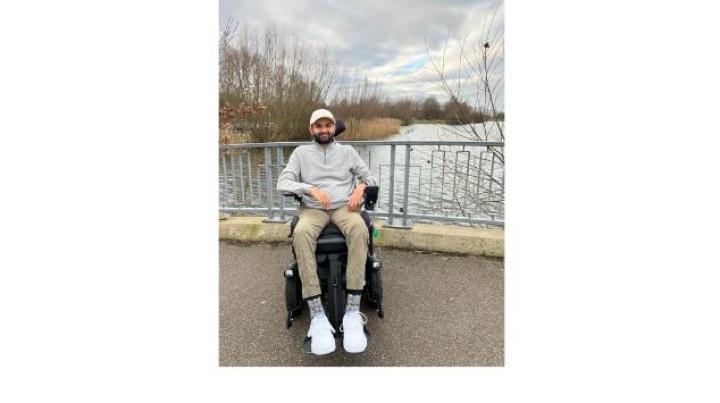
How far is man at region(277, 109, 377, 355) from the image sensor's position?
5.35 feet

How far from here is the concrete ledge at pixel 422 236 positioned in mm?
2793

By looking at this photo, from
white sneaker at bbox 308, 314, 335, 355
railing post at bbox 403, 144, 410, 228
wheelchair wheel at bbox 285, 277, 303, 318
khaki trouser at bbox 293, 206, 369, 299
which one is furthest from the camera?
railing post at bbox 403, 144, 410, 228

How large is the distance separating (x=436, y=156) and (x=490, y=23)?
45.6 inches

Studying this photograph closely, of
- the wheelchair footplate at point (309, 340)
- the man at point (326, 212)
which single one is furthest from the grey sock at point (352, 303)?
the wheelchair footplate at point (309, 340)

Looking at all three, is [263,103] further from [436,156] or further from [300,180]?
[436,156]

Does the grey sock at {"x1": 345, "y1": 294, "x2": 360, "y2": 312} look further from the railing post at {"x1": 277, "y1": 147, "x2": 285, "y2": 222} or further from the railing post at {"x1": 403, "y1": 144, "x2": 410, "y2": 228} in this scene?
the railing post at {"x1": 277, "y1": 147, "x2": 285, "y2": 222}

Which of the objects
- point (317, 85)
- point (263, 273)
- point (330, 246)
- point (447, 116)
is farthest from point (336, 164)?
point (447, 116)

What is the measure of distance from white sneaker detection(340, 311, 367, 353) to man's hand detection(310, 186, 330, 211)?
627mm

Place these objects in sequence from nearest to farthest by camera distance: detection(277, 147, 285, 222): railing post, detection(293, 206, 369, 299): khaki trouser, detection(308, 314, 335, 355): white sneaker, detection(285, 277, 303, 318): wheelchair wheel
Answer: detection(308, 314, 335, 355): white sneaker, detection(293, 206, 369, 299): khaki trouser, detection(285, 277, 303, 318): wheelchair wheel, detection(277, 147, 285, 222): railing post

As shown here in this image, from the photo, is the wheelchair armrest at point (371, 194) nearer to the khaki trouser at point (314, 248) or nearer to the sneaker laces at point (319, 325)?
the khaki trouser at point (314, 248)

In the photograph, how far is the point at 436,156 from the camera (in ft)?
9.94

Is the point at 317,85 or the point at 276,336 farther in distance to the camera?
the point at 317,85

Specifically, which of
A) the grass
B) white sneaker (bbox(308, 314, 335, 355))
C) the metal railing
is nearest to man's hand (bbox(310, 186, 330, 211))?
white sneaker (bbox(308, 314, 335, 355))

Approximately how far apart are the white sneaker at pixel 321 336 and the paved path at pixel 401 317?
0.57 ft
